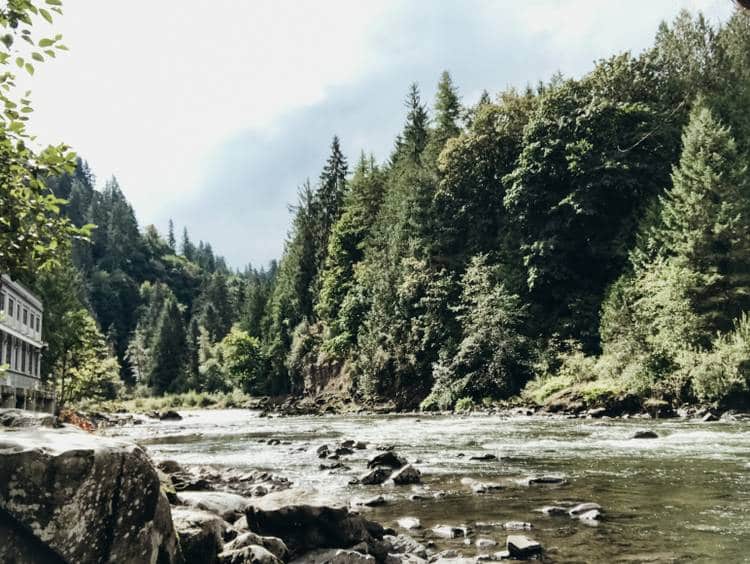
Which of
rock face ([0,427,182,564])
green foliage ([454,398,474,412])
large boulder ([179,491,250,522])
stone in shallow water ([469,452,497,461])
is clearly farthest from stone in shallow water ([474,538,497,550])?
green foliage ([454,398,474,412])

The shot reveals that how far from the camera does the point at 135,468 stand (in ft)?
20.9

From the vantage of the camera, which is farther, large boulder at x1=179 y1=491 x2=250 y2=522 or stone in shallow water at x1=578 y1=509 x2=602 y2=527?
stone in shallow water at x1=578 y1=509 x2=602 y2=527

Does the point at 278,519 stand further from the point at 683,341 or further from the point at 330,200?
the point at 330,200

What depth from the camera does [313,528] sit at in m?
9.18

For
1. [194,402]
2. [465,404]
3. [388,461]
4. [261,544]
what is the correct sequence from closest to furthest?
1. [261,544]
2. [388,461]
3. [465,404]
4. [194,402]

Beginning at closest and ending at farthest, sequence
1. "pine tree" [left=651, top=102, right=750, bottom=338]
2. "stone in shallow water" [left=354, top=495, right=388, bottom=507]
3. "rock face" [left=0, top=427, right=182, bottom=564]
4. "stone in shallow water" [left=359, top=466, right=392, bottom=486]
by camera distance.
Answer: "rock face" [left=0, top=427, right=182, bottom=564], "stone in shallow water" [left=354, top=495, right=388, bottom=507], "stone in shallow water" [left=359, top=466, right=392, bottom=486], "pine tree" [left=651, top=102, right=750, bottom=338]

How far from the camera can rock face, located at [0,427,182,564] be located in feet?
18.4

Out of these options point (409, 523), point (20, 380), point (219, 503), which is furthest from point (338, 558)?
point (20, 380)

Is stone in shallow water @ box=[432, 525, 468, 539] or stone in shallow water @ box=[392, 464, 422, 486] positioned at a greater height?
stone in shallow water @ box=[392, 464, 422, 486]

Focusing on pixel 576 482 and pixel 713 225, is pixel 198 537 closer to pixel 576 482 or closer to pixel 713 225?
pixel 576 482

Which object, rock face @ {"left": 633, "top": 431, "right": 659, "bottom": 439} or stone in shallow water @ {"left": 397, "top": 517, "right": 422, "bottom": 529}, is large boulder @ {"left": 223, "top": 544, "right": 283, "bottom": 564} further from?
rock face @ {"left": 633, "top": 431, "right": 659, "bottom": 439}

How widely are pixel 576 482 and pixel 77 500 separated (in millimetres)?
11378

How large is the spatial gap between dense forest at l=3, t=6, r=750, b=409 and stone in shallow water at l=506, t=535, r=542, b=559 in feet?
83.9

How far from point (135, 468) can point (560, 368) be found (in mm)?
41417
